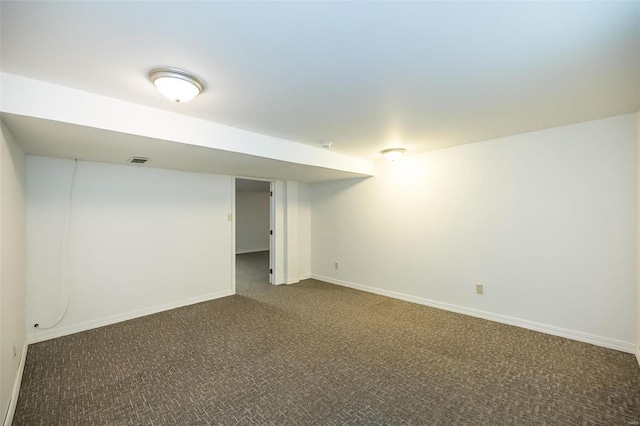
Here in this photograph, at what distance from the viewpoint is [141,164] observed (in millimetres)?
3723

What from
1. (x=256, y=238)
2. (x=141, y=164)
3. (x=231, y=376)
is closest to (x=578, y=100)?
(x=231, y=376)

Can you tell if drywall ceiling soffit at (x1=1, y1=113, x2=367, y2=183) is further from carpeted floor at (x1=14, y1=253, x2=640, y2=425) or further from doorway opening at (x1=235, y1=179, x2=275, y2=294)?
doorway opening at (x1=235, y1=179, x2=275, y2=294)

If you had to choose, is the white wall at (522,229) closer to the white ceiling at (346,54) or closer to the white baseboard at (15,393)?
the white ceiling at (346,54)

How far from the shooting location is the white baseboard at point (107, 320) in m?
3.15

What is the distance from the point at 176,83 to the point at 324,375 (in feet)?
8.29

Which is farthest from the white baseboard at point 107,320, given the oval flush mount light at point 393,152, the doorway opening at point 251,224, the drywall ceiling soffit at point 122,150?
the oval flush mount light at point 393,152

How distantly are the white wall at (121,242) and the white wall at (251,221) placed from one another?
185 inches

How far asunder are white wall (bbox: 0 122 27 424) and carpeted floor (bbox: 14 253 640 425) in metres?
0.29

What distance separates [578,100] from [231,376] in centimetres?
375

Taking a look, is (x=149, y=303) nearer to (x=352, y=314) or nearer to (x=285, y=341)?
(x=285, y=341)

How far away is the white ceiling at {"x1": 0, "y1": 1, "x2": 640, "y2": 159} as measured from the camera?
1.37 meters

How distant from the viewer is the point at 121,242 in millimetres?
3783

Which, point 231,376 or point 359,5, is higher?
point 359,5

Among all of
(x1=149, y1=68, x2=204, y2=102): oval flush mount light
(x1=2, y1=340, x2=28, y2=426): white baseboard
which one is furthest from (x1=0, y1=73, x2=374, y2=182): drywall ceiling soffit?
(x1=2, y1=340, x2=28, y2=426): white baseboard
